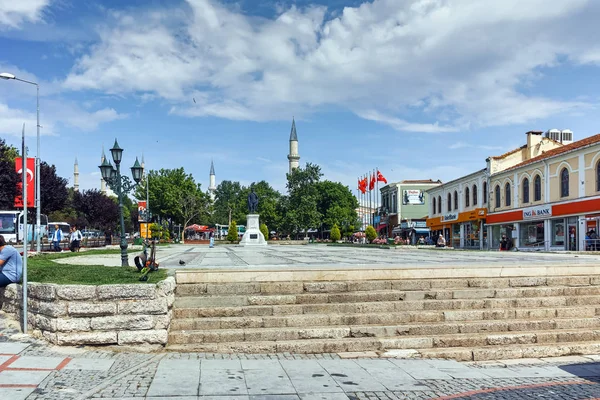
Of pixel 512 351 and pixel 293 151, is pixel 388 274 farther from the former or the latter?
pixel 293 151

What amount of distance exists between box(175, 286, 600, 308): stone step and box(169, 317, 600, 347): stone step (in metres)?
0.75

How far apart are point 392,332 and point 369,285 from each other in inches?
55.8

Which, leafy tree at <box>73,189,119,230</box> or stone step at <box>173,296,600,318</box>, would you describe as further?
leafy tree at <box>73,189,119,230</box>

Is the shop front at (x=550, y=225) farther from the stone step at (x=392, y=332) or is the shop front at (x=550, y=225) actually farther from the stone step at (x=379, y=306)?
the stone step at (x=392, y=332)

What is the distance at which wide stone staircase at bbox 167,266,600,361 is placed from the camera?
803 cm

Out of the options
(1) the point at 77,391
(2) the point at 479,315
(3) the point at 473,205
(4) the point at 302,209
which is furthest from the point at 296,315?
(4) the point at 302,209

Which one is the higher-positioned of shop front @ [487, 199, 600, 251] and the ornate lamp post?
the ornate lamp post

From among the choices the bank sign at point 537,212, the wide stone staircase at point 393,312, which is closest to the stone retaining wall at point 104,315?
the wide stone staircase at point 393,312

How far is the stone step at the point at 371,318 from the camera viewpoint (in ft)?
27.4

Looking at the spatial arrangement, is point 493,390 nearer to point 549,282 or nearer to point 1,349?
point 549,282

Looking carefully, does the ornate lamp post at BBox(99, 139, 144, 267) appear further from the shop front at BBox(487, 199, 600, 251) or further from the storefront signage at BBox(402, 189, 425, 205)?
the storefront signage at BBox(402, 189, 425, 205)

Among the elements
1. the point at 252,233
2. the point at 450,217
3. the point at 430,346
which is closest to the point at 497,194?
the point at 450,217

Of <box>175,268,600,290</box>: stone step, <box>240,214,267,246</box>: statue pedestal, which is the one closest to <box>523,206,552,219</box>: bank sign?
<box>240,214,267,246</box>: statue pedestal

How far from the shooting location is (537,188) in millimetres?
37875
